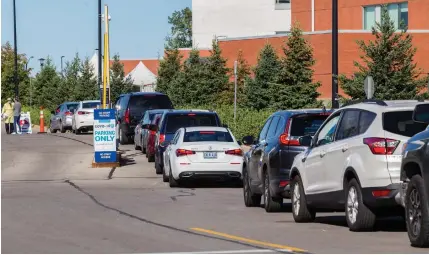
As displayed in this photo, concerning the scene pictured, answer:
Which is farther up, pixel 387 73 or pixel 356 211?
pixel 387 73

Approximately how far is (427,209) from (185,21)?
416ft

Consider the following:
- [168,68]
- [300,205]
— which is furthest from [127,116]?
[168,68]

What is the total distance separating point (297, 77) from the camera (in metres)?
42.2

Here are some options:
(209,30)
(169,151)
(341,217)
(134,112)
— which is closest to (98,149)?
(169,151)

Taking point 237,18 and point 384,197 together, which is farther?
point 237,18

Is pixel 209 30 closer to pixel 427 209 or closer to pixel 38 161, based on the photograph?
pixel 38 161

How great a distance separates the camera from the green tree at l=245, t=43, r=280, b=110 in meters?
48.0

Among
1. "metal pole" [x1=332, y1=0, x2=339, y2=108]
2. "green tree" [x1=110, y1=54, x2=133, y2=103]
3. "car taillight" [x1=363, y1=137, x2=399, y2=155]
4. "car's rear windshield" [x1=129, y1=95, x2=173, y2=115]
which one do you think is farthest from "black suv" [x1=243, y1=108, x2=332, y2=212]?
"green tree" [x1=110, y1=54, x2=133, y2=103]

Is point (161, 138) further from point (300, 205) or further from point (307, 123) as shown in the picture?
point (300, 205)

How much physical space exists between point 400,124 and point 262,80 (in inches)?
1364

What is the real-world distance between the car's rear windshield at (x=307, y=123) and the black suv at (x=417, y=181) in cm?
525

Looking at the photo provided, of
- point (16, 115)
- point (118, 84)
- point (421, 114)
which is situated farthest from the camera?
point (118, 84)

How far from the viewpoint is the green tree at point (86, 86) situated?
2874 inches

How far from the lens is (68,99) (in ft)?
253
